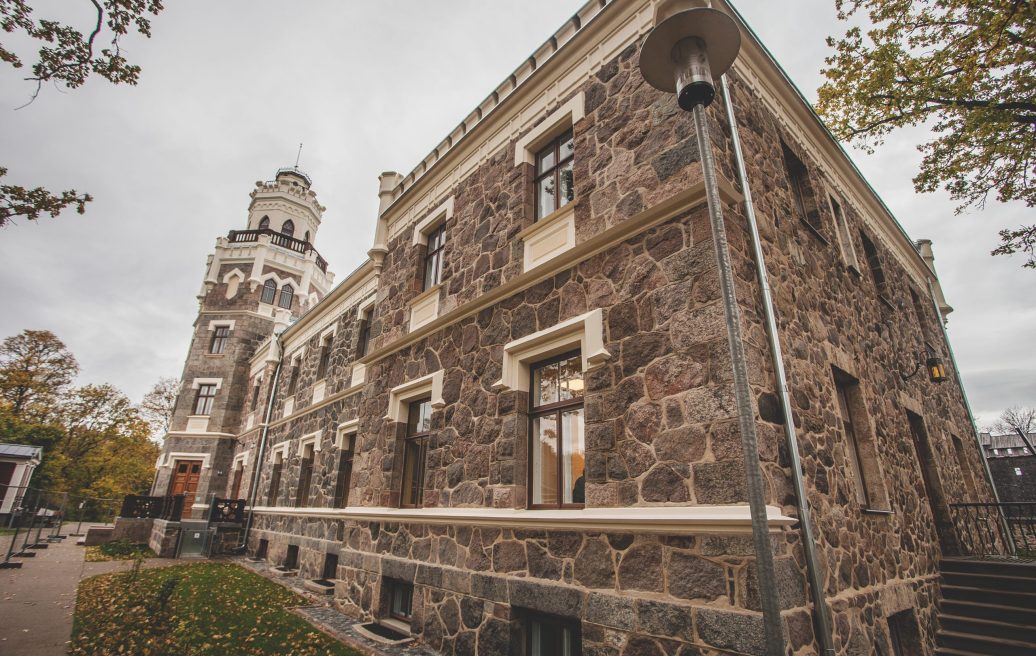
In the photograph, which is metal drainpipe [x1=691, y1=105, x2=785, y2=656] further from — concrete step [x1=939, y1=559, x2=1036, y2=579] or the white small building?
the white small building

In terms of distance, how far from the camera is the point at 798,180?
7469 mm

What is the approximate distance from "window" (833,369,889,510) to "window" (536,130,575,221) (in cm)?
440

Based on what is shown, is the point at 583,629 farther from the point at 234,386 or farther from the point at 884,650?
the point at 234,386

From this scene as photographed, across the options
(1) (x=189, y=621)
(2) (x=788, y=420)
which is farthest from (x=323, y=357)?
(2) (x=788, y=420)

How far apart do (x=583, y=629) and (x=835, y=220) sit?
7.67 metres

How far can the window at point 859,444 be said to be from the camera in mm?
5859

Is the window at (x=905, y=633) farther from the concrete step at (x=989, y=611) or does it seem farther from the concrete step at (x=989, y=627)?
the concrete step at (x=989, y=611)

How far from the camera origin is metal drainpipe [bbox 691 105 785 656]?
8.08ft

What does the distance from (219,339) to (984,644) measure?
29.6 meters

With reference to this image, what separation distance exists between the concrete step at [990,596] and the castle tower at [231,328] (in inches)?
881

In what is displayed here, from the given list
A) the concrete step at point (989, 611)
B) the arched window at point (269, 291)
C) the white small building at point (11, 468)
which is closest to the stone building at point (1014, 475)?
the concrete step at point (989, 611)

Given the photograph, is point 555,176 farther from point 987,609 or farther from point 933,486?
point 933,486

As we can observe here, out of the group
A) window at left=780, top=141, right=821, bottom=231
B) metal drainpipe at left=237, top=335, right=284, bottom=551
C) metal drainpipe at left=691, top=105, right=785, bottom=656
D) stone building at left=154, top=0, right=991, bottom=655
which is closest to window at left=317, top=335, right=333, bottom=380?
metal drainpipe at left=237, top=335, right=284, bottom=551

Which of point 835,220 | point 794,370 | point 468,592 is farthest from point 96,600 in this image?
point 835,220
